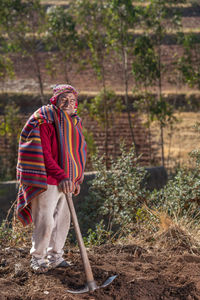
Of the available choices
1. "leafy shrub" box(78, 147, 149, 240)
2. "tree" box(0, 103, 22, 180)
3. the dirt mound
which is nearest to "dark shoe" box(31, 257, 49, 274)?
the dirt mound

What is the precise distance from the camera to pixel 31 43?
495 inches

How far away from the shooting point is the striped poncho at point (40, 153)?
357 centimetres

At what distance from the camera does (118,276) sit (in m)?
3.70

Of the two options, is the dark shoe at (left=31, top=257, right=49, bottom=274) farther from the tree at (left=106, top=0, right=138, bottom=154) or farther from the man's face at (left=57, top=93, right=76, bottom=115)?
the tree at (left=106, top=0, right=138, bottom=154)

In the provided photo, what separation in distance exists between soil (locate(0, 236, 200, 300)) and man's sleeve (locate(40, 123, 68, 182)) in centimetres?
78

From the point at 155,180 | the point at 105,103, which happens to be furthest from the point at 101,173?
the point at 105,103

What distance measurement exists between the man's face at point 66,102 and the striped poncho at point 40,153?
5 cm

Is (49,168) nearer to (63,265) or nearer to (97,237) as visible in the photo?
(63,265)

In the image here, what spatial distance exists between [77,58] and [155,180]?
200 inches

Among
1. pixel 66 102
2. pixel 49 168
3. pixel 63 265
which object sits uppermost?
pixel 66 102

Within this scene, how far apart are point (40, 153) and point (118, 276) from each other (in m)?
1.10

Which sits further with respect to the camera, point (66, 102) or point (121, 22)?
point (121, 22)

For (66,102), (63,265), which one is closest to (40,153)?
(66,102)

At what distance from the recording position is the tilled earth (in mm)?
3443
